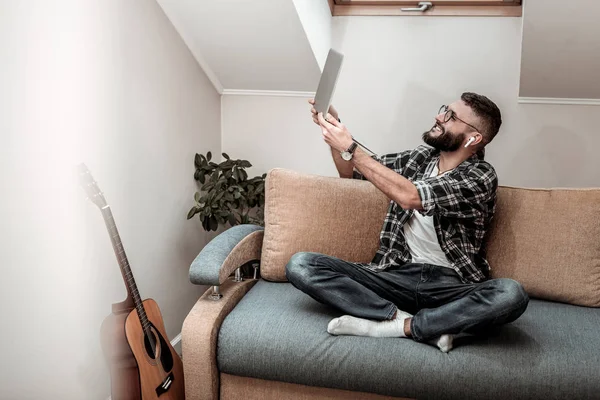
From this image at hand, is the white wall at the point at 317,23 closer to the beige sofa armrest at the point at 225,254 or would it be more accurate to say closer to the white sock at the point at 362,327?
the beige sofa armrest at the point at 225,254

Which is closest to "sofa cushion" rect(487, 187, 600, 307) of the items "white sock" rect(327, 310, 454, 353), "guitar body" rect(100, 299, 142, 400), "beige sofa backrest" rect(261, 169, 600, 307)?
"beige sofa backrest" rect(261, 169, 600, 307)

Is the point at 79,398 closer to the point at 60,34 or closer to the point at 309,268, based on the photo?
the point at 309,268

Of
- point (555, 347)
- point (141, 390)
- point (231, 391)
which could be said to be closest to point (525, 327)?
point (555, 347)

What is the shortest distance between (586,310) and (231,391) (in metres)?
1.21

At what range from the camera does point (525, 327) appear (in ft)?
6.54

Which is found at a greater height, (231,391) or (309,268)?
(309,268)

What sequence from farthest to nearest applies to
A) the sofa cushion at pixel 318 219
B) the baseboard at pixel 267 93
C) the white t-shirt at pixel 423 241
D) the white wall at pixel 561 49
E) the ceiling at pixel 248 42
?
the baseboard at pixel 267 93 → the ceiling at pixel 248 42 → the white wall at pixel 561 49 → the sofa cushion at pixel 318 219 → the white t-shirt at pixel 423 241

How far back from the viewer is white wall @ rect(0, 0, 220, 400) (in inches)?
70.4

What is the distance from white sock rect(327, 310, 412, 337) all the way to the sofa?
22 mm

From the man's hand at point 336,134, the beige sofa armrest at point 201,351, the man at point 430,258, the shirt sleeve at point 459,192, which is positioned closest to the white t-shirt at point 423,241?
the man at point 430,258

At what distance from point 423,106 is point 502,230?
2.83ft

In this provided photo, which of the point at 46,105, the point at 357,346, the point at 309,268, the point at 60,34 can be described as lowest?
the point at 357,346

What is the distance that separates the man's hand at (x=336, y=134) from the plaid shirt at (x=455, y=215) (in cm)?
26

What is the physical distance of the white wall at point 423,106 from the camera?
285 centimetres
